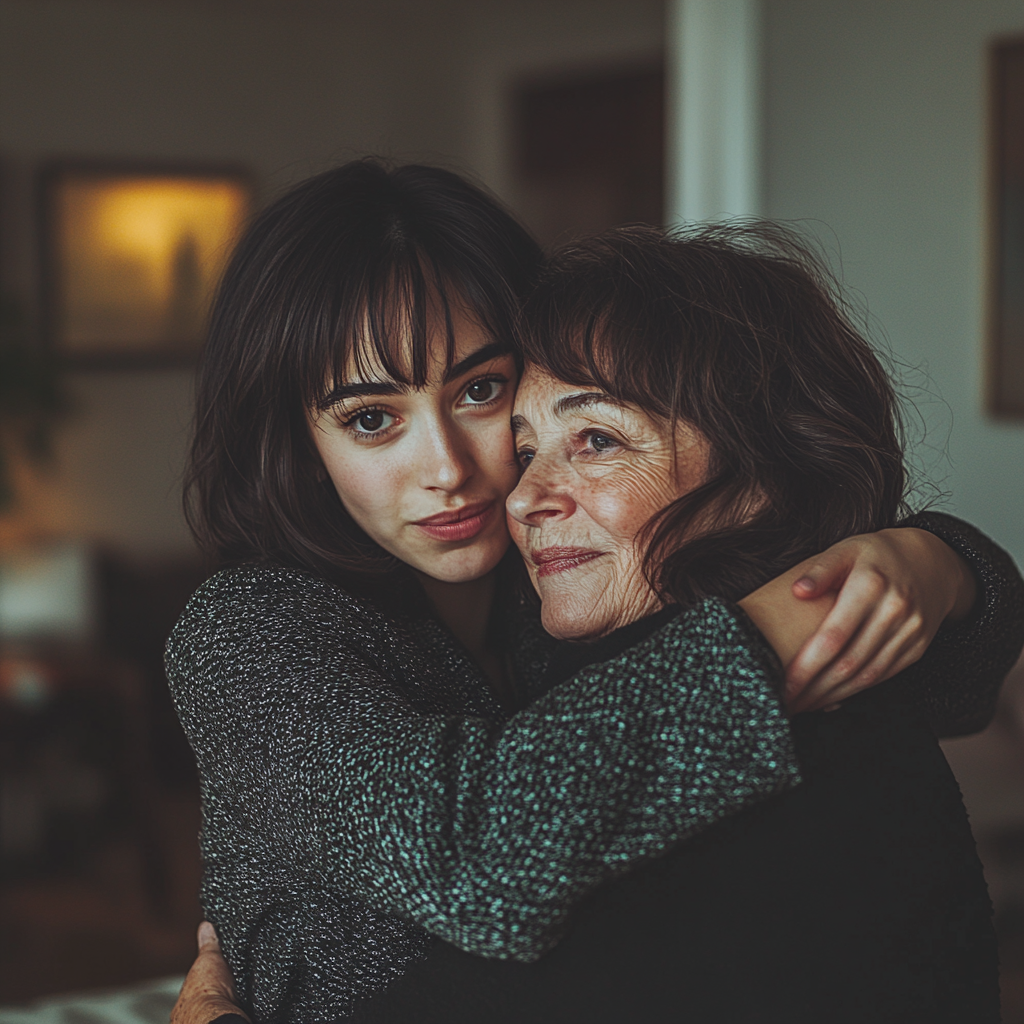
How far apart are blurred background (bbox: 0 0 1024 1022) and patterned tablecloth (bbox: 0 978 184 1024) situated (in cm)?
177

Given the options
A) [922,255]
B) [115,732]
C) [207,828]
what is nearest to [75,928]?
[115,732]

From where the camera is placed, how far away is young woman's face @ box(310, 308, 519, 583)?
3.88ft

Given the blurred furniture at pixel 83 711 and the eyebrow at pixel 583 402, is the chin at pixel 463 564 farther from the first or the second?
the blurred furniture at pixel 83 711

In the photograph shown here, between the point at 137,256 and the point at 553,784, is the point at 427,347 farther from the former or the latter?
the point at 137,256

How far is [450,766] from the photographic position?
0.81 m

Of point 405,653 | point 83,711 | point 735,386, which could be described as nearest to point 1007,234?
point 735,386

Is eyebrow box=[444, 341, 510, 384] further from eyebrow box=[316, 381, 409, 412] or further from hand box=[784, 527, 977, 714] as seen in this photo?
hand box=[784, 527, 977, 714]

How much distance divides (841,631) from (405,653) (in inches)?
17.1

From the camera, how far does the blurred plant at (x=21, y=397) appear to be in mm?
4699

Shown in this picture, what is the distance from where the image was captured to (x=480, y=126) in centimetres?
564

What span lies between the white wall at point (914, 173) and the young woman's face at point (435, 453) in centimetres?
213

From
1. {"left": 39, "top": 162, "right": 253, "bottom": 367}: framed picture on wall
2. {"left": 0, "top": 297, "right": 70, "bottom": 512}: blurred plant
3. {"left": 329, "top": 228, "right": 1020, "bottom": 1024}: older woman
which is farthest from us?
{"left": 39, "top": 162, "right": 253, "bottom": 367}: framed picture on wall

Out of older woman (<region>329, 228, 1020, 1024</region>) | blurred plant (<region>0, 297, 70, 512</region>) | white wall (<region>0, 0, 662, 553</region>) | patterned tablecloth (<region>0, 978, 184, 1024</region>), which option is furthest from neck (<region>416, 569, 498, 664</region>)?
white wall (<region>0, 0, 662, 553</region>)

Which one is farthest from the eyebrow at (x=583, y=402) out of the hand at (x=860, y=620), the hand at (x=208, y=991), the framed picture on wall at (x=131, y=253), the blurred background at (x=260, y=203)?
the framed picture on wall at (x=131, y=253)
